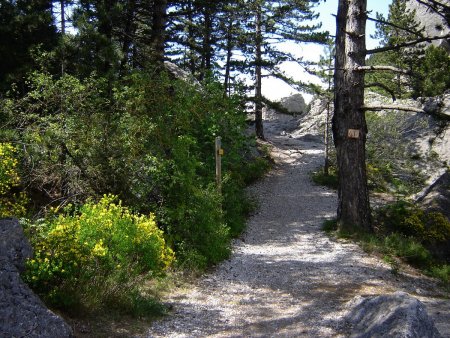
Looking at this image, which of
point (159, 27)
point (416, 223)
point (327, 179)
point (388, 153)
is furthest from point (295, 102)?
point (416, 223)

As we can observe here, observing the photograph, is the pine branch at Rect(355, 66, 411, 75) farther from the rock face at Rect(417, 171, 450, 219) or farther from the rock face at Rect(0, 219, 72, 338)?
the rock face at Rect(0, 219, 72, 338)

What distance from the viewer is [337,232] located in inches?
388

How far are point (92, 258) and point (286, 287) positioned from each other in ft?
10.5

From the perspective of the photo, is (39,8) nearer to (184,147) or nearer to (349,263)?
(184,147)

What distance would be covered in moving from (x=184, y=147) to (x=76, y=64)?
4.04 m

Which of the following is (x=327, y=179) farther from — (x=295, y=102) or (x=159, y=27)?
(x=295, y=102)

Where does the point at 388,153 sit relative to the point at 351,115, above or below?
below

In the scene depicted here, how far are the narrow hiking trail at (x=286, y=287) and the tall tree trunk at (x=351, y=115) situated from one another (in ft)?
2.81

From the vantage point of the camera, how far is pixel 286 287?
A: 6.76 meters

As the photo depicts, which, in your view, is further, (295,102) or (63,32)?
(295,102)

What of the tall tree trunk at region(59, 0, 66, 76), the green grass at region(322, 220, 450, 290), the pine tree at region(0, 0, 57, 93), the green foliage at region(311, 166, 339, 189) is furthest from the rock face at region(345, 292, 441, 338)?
the green foliage at region(311, 166, 339, 189)

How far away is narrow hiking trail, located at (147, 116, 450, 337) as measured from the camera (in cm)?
516

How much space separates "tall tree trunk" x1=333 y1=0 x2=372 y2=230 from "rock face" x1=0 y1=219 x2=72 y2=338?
712cm

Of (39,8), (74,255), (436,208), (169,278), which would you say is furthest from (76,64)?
(436,208)
